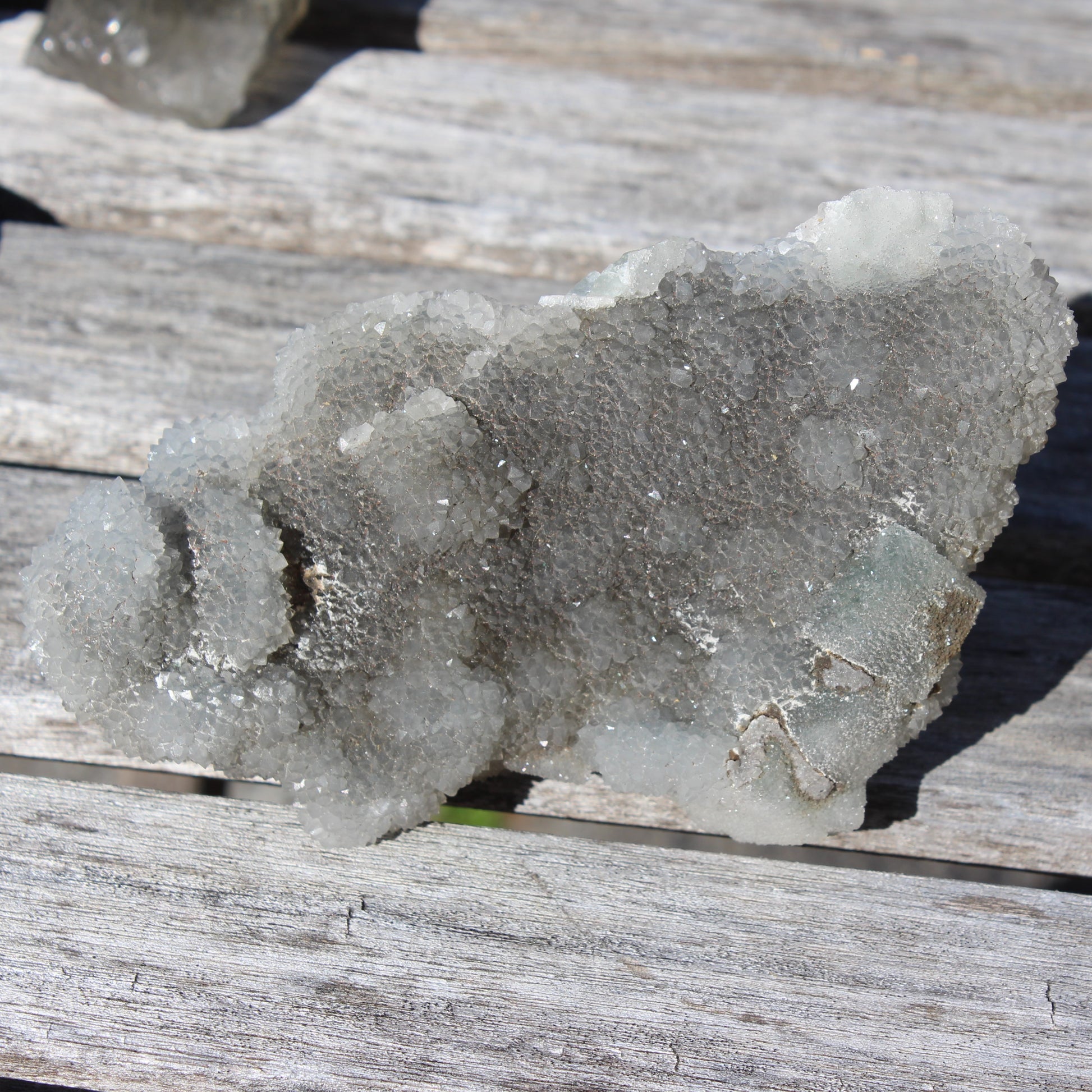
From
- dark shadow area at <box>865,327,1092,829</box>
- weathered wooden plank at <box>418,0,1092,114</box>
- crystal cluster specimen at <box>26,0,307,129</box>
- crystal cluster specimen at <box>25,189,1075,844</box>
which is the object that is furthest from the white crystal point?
crystal cluster specimen at <box>26,0,307,129</box>

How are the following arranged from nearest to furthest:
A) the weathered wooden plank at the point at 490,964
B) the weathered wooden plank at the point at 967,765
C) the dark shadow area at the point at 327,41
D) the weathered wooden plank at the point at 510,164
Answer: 1. the weathered wooden plank at the point at 490,964
2. the weathered wooden plank at the point at 967,765
3. the weathered wooden plank at the point at 510,164
4. the dark shadow area at the point at 327,41

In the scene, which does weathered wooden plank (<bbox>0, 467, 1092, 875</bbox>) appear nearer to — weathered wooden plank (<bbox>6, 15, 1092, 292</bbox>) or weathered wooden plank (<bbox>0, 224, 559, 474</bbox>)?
weathered wooden plank (<bbox>0, 224, 559, 474</bbox>)

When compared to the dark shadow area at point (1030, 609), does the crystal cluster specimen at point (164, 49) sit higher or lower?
higher

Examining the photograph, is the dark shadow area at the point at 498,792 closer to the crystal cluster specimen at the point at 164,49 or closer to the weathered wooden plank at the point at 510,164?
the weathered wooden plank at the point at 510,164

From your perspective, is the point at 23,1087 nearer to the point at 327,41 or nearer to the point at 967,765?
the point at 967,765

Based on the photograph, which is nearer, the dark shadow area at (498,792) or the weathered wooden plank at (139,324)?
the dark shadow area at (498,792)

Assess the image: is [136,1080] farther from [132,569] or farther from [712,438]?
[712,438]

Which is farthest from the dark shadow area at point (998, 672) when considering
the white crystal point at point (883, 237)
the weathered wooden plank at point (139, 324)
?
the weathered wooden plank at point (139, 324)
